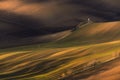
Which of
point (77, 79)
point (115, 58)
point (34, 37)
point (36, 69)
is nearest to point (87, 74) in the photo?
point (77, 79)

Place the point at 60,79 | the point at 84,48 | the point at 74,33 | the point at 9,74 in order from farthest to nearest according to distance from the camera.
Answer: the point at 74,33 → the point at 84,48 → the point at 9,74 → the point at 60,79

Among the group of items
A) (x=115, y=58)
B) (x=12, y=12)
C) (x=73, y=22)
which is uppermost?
(x=12, y=12)

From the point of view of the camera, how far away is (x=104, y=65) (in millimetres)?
12023

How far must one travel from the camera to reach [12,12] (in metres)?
23.0

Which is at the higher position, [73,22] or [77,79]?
[73,22]

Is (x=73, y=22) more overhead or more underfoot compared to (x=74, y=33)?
more overhead

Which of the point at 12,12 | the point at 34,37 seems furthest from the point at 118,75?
the point at 12,12

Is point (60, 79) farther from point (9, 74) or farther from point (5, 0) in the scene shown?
point (5, 0)

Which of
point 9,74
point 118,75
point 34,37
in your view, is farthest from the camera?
point 34,37

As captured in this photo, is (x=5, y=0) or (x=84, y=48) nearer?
(x=84, y=48)

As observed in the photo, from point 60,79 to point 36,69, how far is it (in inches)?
72.9

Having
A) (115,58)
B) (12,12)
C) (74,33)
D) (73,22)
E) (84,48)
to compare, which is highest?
(12,12)

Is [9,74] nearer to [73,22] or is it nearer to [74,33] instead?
[74,33]

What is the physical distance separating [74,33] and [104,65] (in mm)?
7135
